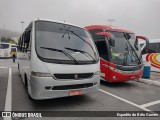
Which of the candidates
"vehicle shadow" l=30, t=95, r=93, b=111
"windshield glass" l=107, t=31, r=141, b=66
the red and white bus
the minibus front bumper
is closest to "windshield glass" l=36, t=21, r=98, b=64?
the minibus front bumper

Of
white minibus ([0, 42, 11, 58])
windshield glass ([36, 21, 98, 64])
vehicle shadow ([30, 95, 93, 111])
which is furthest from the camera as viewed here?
white minibus ([0, 42, 11, 58])

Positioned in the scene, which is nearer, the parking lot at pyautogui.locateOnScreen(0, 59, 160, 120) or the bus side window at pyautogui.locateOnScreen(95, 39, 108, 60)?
the parking lot at pyautogui.locateOnScreen(0, 59, 160, 120)

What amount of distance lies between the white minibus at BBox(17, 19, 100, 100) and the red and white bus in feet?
7.45

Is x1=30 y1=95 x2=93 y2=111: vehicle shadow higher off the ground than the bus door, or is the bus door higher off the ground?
the bus door

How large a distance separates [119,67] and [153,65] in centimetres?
891

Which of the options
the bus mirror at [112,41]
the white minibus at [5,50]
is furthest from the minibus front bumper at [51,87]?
the white minibus at [5,50]

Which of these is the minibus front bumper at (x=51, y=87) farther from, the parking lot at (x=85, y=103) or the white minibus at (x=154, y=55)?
the white minibus at (x=154, y=55)

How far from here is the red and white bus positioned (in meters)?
7.70

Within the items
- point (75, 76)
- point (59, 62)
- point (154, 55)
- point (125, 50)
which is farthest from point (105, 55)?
point (154, 55)

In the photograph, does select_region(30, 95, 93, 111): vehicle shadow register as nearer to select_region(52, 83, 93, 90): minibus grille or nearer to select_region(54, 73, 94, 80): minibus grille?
select_region(52, 83, 93, 90): minibus grille

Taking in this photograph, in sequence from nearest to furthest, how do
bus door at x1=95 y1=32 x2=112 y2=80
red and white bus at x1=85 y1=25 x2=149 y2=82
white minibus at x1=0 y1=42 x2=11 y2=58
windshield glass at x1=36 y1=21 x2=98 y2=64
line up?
windshield glass at x1=36 y1=21 x2=98 y2=64 < red and white bus at x1=85 y1=25 x2=149 y2=82 < bus door at x1=95 y1=32 x2=112 y2=80 < white minibus at x1=0 y1=42 x2=11 y2=58

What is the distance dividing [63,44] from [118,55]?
3644 mm

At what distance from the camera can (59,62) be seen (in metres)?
4.61

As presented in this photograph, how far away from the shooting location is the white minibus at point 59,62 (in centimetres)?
445
